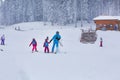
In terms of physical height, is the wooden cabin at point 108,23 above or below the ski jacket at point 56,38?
above

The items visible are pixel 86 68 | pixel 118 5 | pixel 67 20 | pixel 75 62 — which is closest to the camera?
pixel 86 68

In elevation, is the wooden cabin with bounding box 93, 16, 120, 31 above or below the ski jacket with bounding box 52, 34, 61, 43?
above

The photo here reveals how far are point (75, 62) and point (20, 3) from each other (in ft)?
323

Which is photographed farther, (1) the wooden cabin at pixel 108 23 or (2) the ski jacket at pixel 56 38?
(1) the wooden cabin at pixel 108 23

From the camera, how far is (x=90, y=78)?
11023mm

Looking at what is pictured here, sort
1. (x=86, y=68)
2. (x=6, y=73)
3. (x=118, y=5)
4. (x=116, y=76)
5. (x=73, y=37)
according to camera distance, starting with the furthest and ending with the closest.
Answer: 1. (x=118, y=5)
2. (x=73, y=37)
3. (x=86, y=68)
4. (x=116, y=76)
5. (x=6, y=73)

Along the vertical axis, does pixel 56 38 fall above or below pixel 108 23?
below

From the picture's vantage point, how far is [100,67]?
1322cm

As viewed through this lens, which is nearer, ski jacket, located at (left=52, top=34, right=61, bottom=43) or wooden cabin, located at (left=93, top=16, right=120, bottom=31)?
ski jacket, located at (left=52, top=34, right=61, bottom=43)

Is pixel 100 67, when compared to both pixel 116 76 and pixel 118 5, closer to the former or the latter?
pixel 116 76

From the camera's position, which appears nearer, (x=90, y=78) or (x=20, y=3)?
(x=90, y=78)

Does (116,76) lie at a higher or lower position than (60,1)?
lower

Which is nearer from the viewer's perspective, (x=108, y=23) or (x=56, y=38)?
(x=56, y=38)

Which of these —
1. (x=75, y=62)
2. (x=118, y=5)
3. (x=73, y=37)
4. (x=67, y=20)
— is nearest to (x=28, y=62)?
(x=75, y=62)
